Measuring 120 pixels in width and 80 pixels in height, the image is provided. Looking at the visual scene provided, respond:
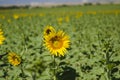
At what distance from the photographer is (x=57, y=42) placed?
396cm

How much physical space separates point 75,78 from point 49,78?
1.00m

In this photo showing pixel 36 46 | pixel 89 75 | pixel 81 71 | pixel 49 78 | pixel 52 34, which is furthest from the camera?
pixel 36 46

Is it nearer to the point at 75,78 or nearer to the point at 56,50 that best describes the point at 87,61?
the point at 75,78

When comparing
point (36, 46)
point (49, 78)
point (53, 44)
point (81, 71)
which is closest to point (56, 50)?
point (53, 44)

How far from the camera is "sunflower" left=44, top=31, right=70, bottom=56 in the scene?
3.91 metres

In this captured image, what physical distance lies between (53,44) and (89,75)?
1.09 metres

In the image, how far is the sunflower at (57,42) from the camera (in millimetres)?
3912

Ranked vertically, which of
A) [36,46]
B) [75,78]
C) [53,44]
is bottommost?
[75,78]

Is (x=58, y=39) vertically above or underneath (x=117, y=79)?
above

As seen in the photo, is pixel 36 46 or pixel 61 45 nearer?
pixel 61 45

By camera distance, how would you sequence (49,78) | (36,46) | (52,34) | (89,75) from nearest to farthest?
(52,34)
(49,78)
(89,75)
(36,46)

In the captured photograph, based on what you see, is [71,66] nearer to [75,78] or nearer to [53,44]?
[75,78]

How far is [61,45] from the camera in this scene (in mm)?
4000

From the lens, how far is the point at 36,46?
19.5ft
